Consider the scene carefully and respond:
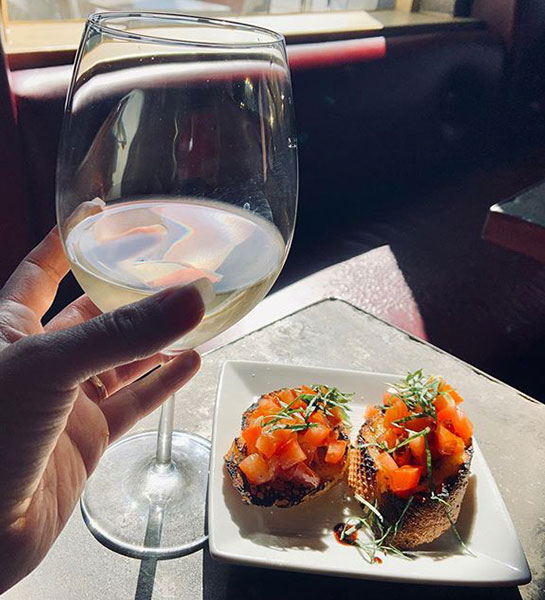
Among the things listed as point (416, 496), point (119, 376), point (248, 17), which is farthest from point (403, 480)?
point (248, 17)

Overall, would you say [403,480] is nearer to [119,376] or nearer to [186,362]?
[186,362]

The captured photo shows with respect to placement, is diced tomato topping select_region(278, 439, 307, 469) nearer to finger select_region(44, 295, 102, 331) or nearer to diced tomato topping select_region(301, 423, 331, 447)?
diced tomato topping select_region(301, 423, 331, 447)

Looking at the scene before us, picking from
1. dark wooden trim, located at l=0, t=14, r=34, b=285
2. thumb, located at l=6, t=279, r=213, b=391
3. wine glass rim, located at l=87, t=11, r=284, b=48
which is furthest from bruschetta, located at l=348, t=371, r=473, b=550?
dark wooden trim, located at l=0, t=14, r=34, b=285

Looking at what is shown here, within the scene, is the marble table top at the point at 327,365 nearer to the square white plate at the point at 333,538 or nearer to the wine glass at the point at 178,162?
the square white plate at the point at 333,538

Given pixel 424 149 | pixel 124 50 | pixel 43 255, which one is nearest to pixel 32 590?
pixel 43 255

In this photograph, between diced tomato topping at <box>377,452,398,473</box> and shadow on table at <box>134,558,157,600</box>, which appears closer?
shadow on table at <box>134,558,157,600</box>

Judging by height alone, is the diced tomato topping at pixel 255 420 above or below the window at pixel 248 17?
below

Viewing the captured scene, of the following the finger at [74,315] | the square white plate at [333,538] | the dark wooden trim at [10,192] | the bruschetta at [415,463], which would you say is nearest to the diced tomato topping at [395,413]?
the bruschetta at [415,463]
